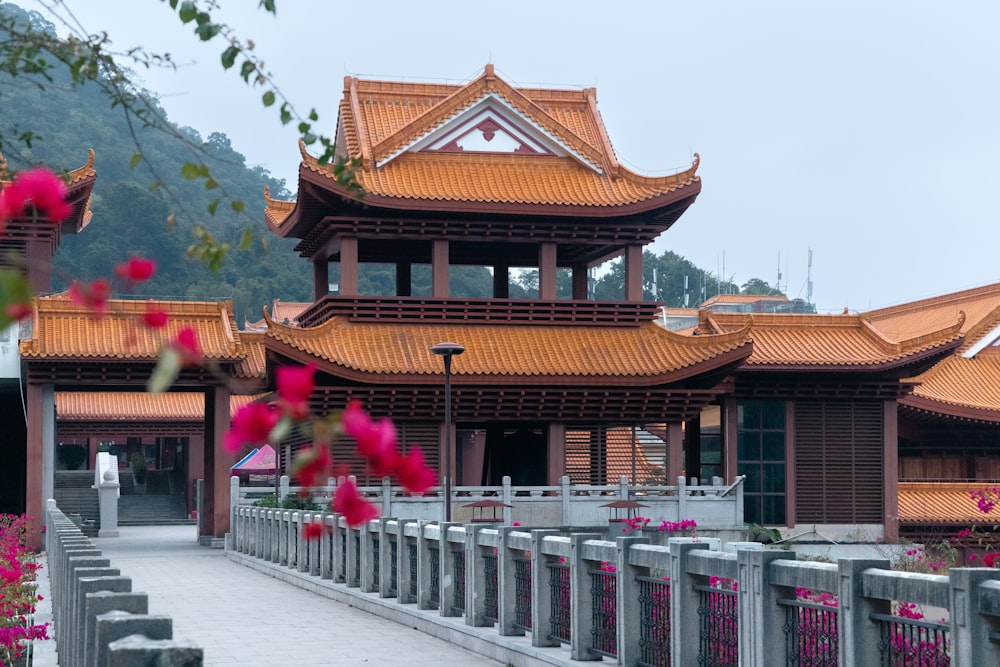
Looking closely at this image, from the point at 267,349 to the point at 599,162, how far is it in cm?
935

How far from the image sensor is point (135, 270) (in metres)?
3.97

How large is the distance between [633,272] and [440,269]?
4717 millimetres

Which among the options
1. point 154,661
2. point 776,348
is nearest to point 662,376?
point 776,348

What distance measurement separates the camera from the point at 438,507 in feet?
94.9

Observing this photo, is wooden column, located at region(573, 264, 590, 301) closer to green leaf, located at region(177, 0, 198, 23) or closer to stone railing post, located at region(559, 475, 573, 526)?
stone railing post, located at region(559, 475, 573, 526)

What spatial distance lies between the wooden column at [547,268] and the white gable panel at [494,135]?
247 cm

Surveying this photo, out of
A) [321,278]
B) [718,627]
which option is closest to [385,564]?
[718,627]

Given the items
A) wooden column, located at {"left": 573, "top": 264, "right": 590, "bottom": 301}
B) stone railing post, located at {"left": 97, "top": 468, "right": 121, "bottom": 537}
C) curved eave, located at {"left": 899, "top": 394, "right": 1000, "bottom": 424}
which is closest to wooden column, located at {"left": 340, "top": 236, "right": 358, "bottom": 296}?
wooden column, located at {"left": 573, "top": 264, "right": 590, "bottom": 301}

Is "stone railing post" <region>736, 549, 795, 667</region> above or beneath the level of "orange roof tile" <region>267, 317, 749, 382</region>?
beneath

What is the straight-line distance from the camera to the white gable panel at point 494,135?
33891mm

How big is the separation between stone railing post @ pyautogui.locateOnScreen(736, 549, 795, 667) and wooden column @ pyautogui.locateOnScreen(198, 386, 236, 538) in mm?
23984

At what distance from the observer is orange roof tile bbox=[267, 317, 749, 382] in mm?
30609

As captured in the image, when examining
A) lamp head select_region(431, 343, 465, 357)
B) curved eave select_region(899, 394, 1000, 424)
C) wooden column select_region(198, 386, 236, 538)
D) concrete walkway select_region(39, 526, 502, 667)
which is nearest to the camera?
concrete walkway select_region(39, 526, 502, 667)

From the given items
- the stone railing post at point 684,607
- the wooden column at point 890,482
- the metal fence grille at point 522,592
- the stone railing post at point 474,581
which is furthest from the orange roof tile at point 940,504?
the stone railing post at point 684,607
